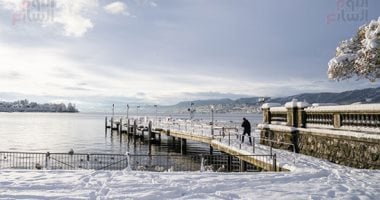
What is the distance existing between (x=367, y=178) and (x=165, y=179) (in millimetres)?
6952

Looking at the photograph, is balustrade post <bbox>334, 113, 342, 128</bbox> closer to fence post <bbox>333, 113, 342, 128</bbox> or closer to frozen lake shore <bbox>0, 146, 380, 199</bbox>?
fence post <bbox>333, 113, 342, 128</bbox>

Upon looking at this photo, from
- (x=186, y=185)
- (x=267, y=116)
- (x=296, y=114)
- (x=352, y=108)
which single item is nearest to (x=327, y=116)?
(x=352, y=108)

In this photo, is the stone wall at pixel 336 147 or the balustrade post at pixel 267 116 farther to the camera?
the balustrade post at pixel 267 116

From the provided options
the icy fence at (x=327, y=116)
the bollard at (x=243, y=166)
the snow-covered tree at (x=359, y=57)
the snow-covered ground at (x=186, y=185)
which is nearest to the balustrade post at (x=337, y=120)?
the icy fence at (x=327, y=116)

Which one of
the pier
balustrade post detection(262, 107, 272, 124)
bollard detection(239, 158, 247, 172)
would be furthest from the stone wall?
bollard detection(239, 158, 247, 172)

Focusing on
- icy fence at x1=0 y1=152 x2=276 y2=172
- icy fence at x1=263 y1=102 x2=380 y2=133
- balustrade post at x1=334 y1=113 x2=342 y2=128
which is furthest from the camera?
icy fence at x1=0 y1=152 x2=276 y2=172

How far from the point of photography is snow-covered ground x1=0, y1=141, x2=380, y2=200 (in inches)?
406

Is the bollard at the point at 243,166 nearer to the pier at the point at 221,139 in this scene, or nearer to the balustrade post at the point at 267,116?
the pier at the point at 221,139

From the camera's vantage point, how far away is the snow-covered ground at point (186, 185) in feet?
33.8

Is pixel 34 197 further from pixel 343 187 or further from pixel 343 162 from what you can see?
pixel 343 162

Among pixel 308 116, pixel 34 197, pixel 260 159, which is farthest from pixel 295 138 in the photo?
pixel 34 197

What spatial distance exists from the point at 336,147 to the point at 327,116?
194 cm

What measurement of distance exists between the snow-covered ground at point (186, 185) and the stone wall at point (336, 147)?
68.3 inches

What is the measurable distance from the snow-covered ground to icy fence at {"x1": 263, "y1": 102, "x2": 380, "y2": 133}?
2.69 meters
